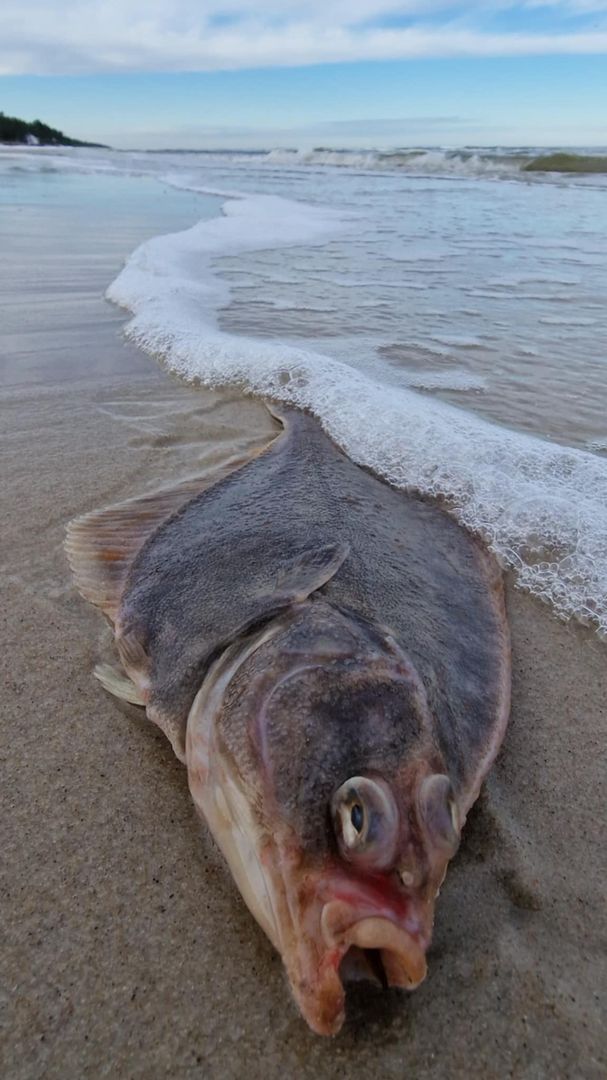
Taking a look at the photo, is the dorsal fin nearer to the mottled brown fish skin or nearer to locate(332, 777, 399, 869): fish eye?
the mottled brown fish skin

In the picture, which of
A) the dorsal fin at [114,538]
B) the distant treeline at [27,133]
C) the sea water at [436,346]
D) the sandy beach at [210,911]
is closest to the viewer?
the sandy beach at [210,911]

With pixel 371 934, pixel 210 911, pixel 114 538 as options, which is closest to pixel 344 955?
pixel 371 934

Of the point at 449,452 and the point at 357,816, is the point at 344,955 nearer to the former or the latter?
the point at 357,816

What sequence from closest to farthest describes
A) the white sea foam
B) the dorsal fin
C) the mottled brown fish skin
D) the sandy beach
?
the sandy beach
the mottled brown fish skin
the dorsal fin
the white sea foam

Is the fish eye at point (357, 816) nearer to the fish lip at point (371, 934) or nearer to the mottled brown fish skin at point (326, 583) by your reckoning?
the fish lip at point (371, 934)

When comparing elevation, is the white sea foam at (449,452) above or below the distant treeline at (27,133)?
below

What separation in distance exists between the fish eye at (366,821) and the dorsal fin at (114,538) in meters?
1.27

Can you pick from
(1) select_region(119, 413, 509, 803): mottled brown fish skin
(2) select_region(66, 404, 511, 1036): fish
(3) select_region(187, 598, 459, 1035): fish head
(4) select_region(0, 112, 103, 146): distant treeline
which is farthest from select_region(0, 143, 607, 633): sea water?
(4) select_region(0, 112, 103, 146): distant treeline

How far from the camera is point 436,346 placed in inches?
228

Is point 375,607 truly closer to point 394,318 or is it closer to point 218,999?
point 218,999

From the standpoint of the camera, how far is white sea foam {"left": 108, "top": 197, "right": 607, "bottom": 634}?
3082mm

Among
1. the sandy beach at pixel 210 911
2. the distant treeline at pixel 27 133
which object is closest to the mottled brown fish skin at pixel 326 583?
the sandy beach at pixel 210 911

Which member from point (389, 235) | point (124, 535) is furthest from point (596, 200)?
point (124, 535)

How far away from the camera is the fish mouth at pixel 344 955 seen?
130 cm
